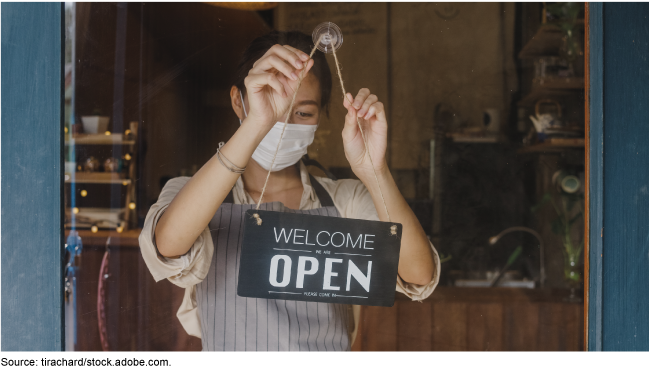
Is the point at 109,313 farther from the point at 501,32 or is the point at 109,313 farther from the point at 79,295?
the point at 501,32

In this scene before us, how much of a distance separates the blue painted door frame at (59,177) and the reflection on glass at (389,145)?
4cm

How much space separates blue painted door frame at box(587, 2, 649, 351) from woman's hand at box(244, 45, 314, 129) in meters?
0.67

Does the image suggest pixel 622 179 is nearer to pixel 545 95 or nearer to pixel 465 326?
pixel 545 95

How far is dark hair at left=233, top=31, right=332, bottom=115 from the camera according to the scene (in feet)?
2.71

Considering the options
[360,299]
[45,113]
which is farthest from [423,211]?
[45,113]

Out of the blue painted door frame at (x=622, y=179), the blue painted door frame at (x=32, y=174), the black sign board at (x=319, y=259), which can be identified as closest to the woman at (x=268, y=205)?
the black sign board at (x=319, y=259)

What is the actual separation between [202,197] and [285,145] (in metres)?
0.19

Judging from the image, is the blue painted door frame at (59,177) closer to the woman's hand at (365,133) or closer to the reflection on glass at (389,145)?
the reflection on glass at (389,145)

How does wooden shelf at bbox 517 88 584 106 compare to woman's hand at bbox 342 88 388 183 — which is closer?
woman's hand at bbox 342 88 388 183

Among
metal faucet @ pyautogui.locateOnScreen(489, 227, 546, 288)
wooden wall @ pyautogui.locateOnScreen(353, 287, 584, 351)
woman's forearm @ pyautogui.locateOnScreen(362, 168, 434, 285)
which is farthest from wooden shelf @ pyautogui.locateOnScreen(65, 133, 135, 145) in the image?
metal faucet @ pyautogui.locateOnScreen(489, 227, 546, 288)

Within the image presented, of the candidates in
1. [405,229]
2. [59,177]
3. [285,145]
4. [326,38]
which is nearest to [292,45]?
[326,38]

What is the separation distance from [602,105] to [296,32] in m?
0.69

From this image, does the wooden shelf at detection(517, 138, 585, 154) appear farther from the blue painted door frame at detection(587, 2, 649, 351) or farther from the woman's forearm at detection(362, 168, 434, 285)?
the woman's forearm at detection(362, 168, 434, 285)

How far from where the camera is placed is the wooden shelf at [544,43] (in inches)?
42.9
